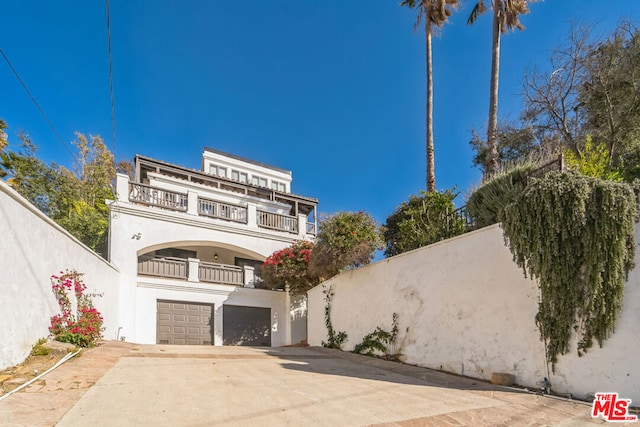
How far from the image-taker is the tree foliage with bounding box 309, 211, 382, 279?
10930mm

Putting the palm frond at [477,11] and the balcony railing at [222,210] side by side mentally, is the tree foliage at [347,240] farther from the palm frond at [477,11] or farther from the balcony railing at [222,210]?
the palm frond at [477,11]

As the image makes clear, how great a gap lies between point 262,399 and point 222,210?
12374 mm

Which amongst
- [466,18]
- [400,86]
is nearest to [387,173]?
[400,86]

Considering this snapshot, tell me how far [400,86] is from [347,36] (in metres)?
6.14

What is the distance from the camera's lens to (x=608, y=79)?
1306cm

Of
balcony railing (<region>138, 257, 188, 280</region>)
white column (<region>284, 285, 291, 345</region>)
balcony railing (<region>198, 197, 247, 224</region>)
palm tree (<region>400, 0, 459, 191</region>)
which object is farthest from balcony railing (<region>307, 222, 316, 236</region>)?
palm tree (<region>400, 0, 459, 191</region>)

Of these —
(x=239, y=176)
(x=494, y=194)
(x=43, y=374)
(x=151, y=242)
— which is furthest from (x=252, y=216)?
(x=43, y=374)

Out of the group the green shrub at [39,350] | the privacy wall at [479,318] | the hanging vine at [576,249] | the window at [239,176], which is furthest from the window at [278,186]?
the hanging vine at [576,249]

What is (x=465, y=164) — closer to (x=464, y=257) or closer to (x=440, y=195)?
(x=440, y=195)

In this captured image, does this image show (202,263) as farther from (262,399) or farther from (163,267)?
(262,399)

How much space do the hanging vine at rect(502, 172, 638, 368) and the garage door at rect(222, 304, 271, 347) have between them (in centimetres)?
1194

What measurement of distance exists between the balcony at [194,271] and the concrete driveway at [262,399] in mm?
7377

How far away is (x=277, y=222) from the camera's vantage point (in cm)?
1736

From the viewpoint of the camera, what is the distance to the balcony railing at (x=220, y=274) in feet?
49.5
